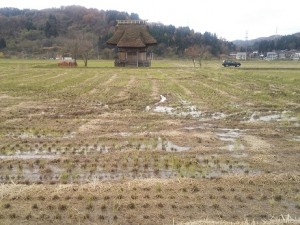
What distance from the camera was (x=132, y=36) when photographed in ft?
178

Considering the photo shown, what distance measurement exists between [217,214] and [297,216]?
1.30 m

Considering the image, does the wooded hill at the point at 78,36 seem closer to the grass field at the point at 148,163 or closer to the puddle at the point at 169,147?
the grass field at the point at 148,163

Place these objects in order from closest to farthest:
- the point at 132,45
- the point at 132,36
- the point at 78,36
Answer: the point at 132,45 < the point at 132,36 < the point at 78,36

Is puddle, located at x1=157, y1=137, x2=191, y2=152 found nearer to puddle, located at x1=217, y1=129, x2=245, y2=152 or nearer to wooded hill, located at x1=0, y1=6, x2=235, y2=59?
puddle, located at x1=217, y1=129, x2=245, y2=152

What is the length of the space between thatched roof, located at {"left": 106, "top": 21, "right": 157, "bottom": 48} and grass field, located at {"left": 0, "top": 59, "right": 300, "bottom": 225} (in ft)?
122

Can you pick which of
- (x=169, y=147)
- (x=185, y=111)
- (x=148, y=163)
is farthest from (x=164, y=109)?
(x=148, y=163)

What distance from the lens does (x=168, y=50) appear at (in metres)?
97.9

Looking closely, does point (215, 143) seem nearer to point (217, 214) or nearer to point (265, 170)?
point (265, 170)

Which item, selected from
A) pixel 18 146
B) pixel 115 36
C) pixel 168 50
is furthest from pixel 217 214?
pixel 168 50

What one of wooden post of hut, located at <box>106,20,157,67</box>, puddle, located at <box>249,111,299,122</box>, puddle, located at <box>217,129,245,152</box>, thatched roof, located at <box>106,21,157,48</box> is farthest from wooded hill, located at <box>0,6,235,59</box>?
puddle, located at <box>217,129,245,152</box>

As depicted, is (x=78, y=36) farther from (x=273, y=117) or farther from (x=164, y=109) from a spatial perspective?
(x=273, y=117)

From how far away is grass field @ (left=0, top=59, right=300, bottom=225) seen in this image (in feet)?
19.3

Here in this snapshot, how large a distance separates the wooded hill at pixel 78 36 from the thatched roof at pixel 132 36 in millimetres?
5643

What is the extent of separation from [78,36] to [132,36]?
61.8 metres
